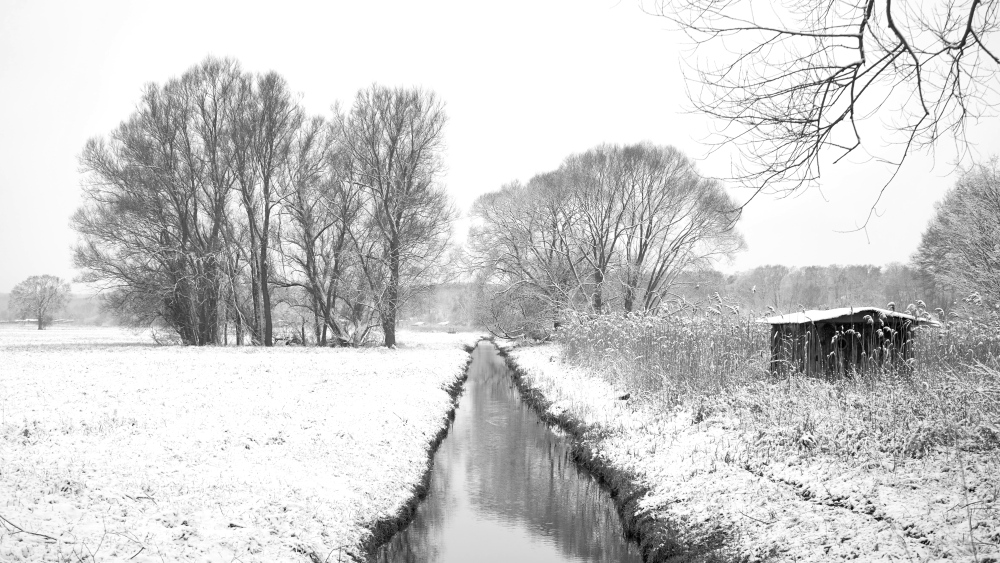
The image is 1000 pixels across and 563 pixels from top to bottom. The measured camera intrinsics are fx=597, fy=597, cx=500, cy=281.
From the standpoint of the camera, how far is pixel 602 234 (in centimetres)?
3556

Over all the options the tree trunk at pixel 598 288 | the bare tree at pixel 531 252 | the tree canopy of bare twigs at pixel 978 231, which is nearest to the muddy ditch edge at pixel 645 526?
the tree canopy of bare twigs at pixel 978 231

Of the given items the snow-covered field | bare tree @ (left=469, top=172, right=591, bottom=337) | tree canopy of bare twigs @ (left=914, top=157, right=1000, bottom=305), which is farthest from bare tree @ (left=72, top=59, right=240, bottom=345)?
tree canopy of bare twigs @ (left=914, top=157, right=1000, bottom=305)

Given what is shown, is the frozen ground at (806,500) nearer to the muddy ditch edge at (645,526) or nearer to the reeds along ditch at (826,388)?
the muddy ditch edge at (645,526)

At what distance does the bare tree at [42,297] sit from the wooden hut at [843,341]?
81152 millimetres

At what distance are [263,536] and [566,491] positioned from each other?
524 cm

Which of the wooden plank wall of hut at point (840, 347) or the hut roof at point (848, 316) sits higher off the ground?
the hut roof at point (848, 316)

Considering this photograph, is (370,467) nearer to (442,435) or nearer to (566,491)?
(566,491)

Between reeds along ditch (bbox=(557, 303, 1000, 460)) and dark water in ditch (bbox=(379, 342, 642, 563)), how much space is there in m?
2.21

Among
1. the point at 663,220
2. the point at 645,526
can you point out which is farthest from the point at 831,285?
the point at 645,526

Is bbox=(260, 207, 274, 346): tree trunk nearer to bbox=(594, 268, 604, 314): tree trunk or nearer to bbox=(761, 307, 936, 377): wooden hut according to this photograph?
bbox=(594, 268, 604, 314): tree trunk

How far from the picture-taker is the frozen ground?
15.1 feet

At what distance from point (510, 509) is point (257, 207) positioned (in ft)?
77.8

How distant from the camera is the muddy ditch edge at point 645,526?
6191mm

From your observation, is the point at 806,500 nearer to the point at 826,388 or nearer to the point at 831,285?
the point at 826,388
